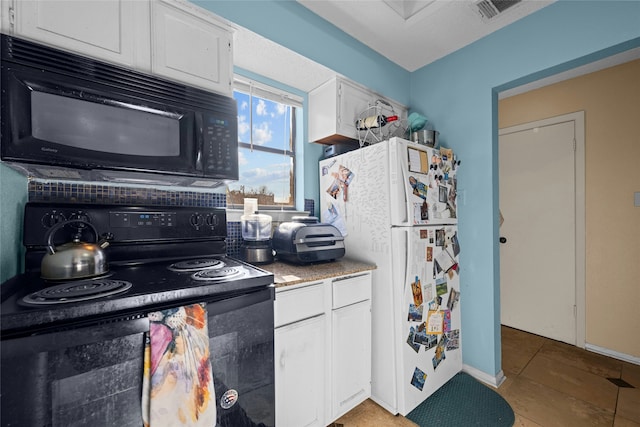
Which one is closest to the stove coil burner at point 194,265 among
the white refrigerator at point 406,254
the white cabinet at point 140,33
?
the white cabinet at point 140,33

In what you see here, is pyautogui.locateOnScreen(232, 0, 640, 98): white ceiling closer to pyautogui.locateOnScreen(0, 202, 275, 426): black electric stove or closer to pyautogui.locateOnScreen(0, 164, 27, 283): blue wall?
pyautogui.locateOnScreen(0, 202, 275, 426): black electric stove

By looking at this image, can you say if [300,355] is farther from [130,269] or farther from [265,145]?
[265,145]

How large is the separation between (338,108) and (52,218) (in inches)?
68.9

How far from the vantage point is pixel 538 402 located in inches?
66.3

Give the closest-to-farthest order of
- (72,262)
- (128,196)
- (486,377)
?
(72,262), (128,196), (486,377)

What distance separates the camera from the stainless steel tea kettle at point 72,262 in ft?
2.92

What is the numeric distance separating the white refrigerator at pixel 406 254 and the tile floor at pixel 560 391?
0.29 m

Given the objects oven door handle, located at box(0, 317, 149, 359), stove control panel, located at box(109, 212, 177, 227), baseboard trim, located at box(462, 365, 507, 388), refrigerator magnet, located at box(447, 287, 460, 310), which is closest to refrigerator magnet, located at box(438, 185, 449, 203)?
refrigerator magnet, located at box(447, 287, 460, 310)

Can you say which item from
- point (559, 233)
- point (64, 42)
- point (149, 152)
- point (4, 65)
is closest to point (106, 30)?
point (64, 42)

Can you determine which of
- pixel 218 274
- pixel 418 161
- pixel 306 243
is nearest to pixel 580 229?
pixel 418 161

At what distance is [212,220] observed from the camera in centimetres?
145

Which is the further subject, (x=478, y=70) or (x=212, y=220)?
(x=478, y=70)

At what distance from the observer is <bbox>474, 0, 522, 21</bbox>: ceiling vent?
1.67 meters

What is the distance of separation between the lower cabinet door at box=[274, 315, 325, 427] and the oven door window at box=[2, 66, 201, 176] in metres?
0.92
